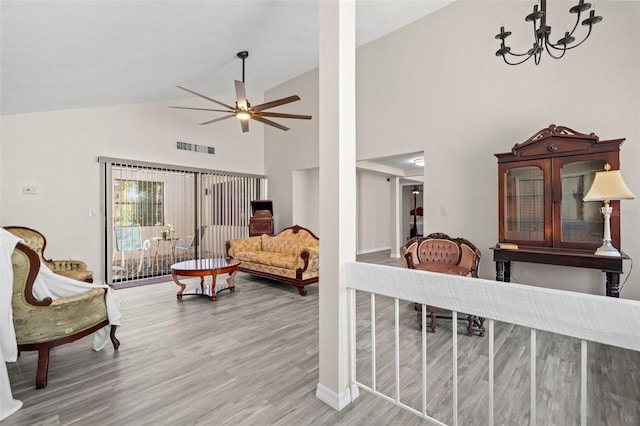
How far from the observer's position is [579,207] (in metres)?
3.10

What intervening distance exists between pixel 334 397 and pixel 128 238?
4794 millimetres

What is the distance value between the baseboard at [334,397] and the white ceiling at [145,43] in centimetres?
323

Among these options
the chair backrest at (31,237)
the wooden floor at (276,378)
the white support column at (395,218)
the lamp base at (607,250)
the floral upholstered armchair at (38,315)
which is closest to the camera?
the wooden floor at (276,378)

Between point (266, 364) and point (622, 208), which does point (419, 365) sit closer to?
point (266, 364)

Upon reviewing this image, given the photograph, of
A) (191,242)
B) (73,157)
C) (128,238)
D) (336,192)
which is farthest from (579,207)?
(73,157)

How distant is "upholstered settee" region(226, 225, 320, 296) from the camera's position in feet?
14.0

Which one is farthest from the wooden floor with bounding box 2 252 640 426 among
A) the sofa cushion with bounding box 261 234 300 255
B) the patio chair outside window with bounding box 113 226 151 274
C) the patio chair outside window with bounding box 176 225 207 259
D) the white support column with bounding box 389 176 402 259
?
the white support column with bounding box 389 176 402 259

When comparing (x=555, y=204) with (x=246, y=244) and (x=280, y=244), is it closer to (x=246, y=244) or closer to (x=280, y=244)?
(x=280, y=244)

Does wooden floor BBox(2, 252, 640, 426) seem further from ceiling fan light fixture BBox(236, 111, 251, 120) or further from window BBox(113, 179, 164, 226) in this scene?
ceiling fan light fixture BBox(236, 111, 251, 120)

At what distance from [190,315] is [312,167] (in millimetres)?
4008

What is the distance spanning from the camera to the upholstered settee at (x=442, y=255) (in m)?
3.49

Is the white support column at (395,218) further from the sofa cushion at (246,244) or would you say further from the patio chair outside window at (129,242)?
the patio chair outside window at (129,242)

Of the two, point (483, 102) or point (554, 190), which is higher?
point (483, 102)

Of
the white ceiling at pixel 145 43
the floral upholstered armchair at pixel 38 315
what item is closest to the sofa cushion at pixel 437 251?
the white ceiling at pixel 145 43
